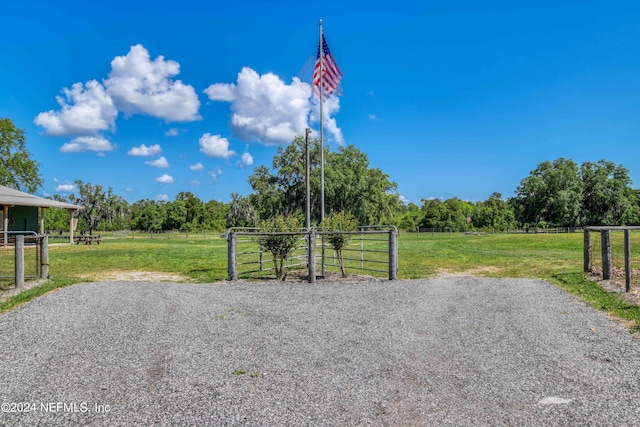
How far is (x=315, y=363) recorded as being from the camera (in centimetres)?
446

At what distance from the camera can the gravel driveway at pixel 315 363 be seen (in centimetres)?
336

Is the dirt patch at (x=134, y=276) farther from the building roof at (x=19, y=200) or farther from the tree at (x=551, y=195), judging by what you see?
the tree at (x=551, y=195)

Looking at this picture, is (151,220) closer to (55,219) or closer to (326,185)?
(55,219)

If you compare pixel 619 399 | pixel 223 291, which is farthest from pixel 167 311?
pixel 619 399

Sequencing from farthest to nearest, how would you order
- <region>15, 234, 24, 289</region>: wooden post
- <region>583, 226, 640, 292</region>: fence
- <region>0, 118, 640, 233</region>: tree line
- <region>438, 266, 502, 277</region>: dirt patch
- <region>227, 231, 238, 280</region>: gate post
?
<region>0, 118, 640, 233</region>: tree line
<region>438, 266, 502, 277</region>: dirt patch
<region>227, 231, 238, 280</region>: gate post
<region>15, 234, 24, 289</region>: wooden post
<region>583, 226, 640, 292</region>: fence

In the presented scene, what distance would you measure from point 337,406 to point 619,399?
2.38m

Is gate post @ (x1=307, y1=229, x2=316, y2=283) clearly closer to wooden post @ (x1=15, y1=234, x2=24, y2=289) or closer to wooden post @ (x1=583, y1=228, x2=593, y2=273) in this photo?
wooden post @ (x1=15, y1=234, x2=24, y2=289)

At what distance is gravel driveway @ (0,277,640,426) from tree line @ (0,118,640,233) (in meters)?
17.5

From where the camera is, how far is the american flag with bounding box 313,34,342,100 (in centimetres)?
1536

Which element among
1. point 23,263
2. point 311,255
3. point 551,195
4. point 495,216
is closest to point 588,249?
point 311,255

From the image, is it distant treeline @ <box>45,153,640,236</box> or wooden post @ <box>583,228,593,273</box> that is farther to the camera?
distant treeline @ <box>45,153,640,236</box>

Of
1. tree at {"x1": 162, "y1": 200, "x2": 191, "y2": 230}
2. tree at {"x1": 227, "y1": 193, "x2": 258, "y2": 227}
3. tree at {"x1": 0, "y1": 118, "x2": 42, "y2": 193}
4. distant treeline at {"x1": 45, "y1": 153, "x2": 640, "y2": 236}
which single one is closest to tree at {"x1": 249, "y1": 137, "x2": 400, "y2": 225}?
distant treeline at {"x1": 45, "y1": 153, "x2": 640, "y2": 236}

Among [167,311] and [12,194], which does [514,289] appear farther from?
[12,194]

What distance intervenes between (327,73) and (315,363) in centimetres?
1286
